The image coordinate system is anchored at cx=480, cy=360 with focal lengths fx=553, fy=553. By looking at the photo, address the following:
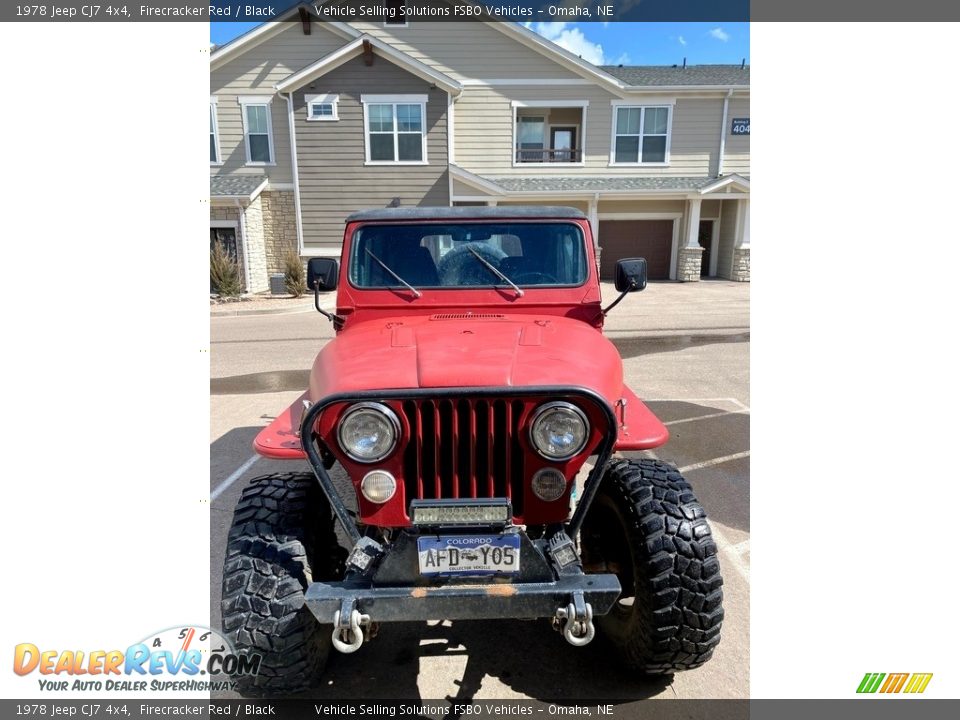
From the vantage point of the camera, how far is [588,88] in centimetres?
1539

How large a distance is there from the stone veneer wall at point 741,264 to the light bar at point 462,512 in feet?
55.1

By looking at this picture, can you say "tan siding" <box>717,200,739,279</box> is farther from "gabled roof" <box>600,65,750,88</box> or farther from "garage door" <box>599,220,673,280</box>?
"gabled roof" <box>600,65,750,88</box>

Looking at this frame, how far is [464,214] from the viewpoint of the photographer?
10.8ft

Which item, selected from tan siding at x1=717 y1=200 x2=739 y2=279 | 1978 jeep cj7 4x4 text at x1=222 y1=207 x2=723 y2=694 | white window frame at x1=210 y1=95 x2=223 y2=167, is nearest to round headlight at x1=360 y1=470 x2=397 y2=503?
1978 jeep cj7 4x4 text at x1=222 y1=207 x2=723 y2=694

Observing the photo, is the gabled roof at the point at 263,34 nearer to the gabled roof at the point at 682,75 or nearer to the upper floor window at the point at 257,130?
the upper floor window at the point at 257,130

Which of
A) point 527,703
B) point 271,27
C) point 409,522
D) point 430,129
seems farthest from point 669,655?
point 271,27

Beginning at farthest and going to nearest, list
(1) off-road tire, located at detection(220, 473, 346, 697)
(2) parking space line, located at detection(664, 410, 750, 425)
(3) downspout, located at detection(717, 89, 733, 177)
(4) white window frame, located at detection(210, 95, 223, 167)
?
(3) downspout, located at detection(717, 89, 733, 177) < (4) white window frame, located at detection(210, 95, 223, 167) < (2) parking space line, located at detection(664, 410, 750, 425) < (1) off-road tire, located at detection(220, 473, 346, 697)

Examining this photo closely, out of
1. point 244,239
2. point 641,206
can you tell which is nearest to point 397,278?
point 244,239

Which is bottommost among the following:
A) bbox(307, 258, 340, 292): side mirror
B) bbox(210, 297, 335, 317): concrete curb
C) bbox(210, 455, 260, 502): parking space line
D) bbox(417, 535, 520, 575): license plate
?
bbox(210, 297, 335, 317): concrete curb

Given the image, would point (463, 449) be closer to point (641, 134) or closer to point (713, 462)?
point (713, 462)

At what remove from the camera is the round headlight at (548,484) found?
2031 mm

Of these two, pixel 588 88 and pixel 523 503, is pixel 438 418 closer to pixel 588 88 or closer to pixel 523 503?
pixel 523 503

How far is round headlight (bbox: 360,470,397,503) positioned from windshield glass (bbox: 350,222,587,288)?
1.44 m

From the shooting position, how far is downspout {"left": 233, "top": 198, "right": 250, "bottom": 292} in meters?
14.5
